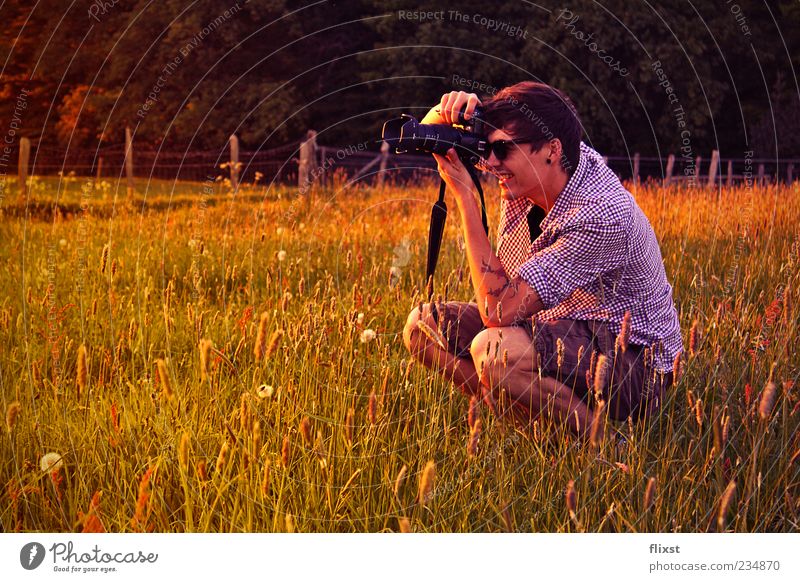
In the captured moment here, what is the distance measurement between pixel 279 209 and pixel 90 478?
5.05 metres

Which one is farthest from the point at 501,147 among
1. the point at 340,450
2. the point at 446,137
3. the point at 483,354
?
the point at 340,450

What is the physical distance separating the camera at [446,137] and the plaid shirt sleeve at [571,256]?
0.45m

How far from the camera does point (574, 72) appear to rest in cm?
1755

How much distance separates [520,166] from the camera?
112 inches

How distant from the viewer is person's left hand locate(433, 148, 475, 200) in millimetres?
2818

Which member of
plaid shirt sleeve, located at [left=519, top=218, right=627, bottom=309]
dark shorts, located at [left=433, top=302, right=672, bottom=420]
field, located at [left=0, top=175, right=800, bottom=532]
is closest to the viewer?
field, located at [left=0, top=175, right=800, bottom=532]

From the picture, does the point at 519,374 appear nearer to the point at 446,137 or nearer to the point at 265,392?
the point at 446,137

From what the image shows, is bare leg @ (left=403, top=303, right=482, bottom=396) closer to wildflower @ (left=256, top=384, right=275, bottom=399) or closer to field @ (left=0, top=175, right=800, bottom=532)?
field @ (left=0, top=175, right=800, bottom=532)

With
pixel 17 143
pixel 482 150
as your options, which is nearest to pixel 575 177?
pixel 482 150

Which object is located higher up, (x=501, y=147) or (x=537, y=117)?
(x=537, y=117)
